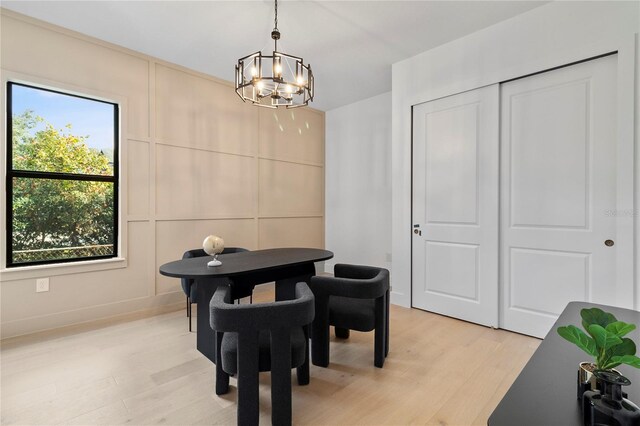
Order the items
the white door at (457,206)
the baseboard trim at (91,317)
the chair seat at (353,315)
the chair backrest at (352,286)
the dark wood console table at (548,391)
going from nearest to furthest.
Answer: the dark wood console table at (548,391)
the chair backrest at (352,286)
the chair seat at (353,315)
the baseboard trim at (91,317)
the white door at (457,206)

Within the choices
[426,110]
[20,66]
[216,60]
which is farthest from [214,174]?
[426,110]

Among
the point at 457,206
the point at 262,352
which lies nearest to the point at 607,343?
the point at 262,352

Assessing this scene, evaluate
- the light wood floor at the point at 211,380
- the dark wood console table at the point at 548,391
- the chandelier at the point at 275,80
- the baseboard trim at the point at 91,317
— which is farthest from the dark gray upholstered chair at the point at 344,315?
the baseboard trim at the point at 91,317

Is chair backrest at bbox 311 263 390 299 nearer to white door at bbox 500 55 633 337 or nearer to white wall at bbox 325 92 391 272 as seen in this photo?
white door at bbox 500 55 633 337

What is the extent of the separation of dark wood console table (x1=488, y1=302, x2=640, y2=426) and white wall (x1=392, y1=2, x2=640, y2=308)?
1999 millimetres

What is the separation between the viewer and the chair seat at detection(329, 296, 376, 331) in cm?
232

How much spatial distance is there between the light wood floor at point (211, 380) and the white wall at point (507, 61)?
3.67 feet

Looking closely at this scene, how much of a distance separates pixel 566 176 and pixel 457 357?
176cm

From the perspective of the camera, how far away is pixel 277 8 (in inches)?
108

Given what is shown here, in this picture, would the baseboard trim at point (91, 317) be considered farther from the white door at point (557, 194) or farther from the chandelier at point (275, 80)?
the white door at point (557, 194)

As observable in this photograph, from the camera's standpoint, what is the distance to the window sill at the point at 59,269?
275cm

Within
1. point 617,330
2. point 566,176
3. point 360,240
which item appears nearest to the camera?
point 617,330

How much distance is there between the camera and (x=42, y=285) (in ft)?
9.51

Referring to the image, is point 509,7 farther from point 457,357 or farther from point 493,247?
point 457,357
